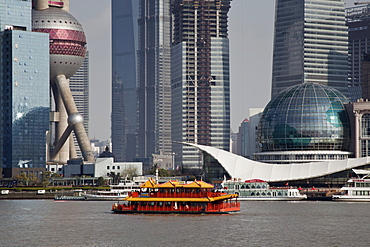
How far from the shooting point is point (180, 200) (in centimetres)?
14725

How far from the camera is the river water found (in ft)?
353

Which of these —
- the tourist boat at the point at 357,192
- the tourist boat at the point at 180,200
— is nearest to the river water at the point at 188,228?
the tourist boat at the point at 180,200

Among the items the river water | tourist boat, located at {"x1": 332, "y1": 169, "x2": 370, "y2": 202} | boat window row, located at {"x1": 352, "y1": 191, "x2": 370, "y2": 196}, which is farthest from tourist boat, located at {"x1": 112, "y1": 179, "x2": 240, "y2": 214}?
boat window row, located at {"x1": 352, "y1": 191, "x2": 370, "y2": 196}

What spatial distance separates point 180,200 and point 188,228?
25.9m

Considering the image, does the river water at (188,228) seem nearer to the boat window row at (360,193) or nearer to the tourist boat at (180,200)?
the tourist boat at (180,200)

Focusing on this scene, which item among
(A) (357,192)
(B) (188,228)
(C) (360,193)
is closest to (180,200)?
(B) (188,228)

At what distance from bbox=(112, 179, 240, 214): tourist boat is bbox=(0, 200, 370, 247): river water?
12.0 feet

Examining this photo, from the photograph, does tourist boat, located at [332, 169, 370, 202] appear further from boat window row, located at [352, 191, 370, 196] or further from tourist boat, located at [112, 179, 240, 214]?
tourist boat, located at [112, 179, 240, 214]

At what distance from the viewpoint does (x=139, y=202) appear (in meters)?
152

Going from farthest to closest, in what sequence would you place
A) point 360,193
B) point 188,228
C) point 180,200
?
point 360,193, point 180,200, point 188,228

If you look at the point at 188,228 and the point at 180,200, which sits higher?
the point at 180,200

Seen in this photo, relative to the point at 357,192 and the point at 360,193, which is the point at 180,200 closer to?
the point at 357,192

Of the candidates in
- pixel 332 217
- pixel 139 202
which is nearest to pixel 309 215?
pixel 332 217

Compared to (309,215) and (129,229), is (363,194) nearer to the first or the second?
(309,215)
